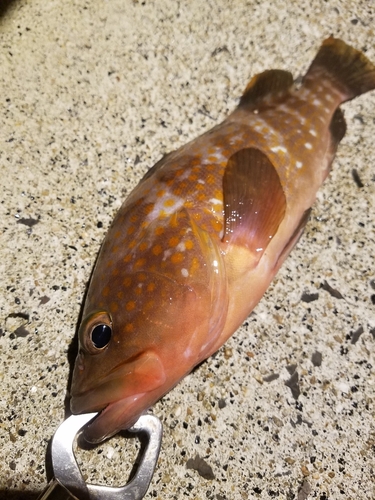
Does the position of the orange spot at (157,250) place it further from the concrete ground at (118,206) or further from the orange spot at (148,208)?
the concrete ground at (118,206)

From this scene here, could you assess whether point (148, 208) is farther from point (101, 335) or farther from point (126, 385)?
point (126, 385)

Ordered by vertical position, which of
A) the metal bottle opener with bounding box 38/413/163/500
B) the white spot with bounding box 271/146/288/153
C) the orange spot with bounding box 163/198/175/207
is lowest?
the metal bottle opener with bounding box 38/413/163/500

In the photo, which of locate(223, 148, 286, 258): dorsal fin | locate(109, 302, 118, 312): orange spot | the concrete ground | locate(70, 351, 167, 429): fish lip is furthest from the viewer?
the concrete ground

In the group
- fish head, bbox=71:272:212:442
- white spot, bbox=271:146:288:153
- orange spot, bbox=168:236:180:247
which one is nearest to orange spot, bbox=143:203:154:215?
orange spot, bbox=168:236:180:247

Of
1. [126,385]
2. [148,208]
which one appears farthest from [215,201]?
[126,385]

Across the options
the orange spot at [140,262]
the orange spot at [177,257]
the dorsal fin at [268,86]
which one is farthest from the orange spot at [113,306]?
the dorsal fin at [268,86]

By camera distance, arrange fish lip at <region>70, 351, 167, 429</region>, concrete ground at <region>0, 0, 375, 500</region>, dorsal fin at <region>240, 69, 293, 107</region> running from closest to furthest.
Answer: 1. fish lip at <region>70, 351, 167, 429</region>
2. concrete ground at <region>0, 0, 375, 500</region>
3. dorsal fin at <region>240, 69, 293, 107</region>

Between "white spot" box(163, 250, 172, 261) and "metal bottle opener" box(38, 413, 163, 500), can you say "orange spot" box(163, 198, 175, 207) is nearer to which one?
"white spot" box(163, 250, 172, 261)
